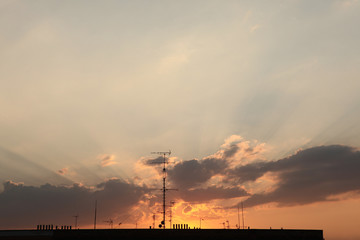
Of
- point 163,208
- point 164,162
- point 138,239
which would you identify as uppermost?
point 164,162

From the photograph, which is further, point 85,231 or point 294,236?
point 294,236

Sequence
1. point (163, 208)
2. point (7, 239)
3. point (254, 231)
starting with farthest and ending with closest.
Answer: point (163, 208), point (254, 231), point (7, 239)

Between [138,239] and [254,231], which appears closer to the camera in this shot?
[138,239]

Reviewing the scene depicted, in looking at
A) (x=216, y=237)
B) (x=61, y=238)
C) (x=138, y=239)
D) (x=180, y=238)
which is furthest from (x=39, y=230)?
(x=216, y=237)

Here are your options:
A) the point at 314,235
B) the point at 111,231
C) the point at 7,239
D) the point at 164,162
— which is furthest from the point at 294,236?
the point at 7,239

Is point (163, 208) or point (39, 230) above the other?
point (163, 208)

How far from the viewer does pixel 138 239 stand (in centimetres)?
9038

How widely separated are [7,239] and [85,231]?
56.4ft

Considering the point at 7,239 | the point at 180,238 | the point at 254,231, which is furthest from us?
the point at 254,231

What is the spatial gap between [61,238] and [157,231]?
22502mm

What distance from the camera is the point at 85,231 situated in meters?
88.2

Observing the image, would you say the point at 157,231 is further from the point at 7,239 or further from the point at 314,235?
the point at 314,235

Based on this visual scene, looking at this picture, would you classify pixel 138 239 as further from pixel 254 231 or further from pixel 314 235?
pixel 314 235

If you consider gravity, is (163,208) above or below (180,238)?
above
